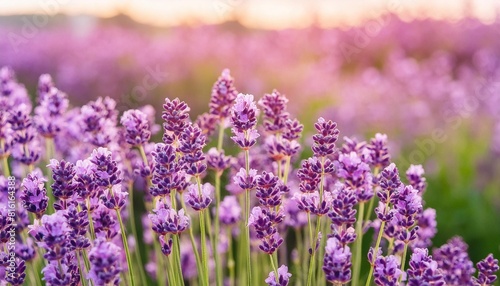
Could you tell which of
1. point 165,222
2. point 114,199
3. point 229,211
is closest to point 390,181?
point 165,222

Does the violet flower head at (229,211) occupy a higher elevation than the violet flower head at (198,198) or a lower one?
higher

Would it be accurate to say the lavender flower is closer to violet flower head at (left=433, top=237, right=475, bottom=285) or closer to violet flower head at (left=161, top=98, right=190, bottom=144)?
violet flower head at (left=161, top=98, right=190, bottom=144)

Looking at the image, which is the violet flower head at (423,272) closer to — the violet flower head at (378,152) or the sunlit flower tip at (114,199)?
the violet flower head at (378,152)

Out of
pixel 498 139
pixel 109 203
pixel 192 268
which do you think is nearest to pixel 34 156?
pixel 109 203

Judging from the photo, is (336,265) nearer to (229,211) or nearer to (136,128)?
(136,128)

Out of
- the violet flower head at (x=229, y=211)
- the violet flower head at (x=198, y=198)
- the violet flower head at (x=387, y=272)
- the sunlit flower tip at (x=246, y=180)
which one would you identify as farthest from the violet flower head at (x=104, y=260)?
the violet flower head at (x=229, y=211)

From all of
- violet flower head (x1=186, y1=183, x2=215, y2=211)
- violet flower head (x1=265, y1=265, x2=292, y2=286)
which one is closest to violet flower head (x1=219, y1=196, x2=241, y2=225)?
violet flower head (x1=186, y1=183, x2=215, y2=211)
